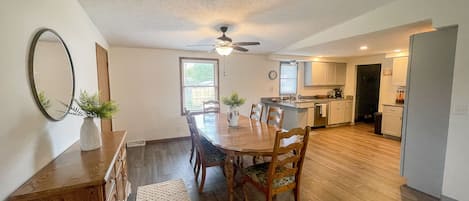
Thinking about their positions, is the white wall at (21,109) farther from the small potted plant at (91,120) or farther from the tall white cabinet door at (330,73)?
the tall white cabinet door at (330,73)

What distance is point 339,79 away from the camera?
6508 mm

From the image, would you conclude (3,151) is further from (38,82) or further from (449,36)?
(449,36)

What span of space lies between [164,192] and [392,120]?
521 centimetres

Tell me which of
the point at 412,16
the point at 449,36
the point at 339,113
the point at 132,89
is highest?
the point at 412,16

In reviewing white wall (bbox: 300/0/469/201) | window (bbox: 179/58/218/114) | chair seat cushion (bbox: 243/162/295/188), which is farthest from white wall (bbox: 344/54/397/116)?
chair seat cushion (bbox: 243/162/295/188)

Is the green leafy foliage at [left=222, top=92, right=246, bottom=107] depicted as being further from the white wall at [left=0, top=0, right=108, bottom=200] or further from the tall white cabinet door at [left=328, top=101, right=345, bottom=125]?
the tall white cabinet door at [left=328, top=101, right=345, bottom=125]

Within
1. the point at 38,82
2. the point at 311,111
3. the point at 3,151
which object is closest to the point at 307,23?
the point at 311,111

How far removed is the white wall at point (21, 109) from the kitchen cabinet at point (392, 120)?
6.02 m

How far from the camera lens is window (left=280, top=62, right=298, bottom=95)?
19.7 feet

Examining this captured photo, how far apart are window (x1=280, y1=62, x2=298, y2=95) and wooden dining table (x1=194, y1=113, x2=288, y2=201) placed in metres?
3.20

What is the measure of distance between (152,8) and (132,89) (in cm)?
235

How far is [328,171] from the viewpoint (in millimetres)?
3098

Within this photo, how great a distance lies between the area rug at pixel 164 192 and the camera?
2.38m

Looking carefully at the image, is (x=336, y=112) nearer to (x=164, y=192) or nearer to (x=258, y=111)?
(x=258, y=111)
